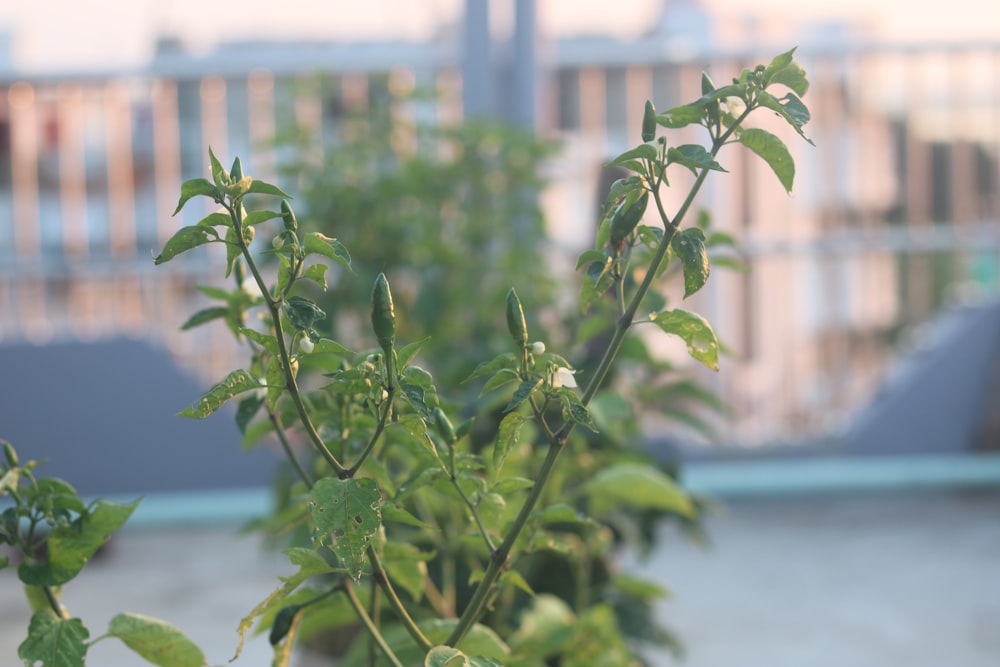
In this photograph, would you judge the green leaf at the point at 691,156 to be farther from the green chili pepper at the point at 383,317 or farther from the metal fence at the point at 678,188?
the metal fence at the point at 678,188

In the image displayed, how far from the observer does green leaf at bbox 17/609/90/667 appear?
0.72m

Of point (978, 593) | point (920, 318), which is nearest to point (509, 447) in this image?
point (978, 593)

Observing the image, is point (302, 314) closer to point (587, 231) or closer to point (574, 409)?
point (574, 409)

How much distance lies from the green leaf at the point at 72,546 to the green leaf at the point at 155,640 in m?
0.05

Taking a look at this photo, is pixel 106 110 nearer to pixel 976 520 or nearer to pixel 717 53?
pixel 717 53

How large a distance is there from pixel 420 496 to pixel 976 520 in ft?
10.0

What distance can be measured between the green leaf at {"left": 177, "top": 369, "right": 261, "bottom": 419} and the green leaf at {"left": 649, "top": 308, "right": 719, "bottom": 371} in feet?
0.73

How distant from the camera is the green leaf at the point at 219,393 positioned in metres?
0.66

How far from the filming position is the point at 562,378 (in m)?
0.69

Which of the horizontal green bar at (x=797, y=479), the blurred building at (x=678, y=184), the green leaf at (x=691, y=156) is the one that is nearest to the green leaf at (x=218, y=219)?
the green leaf at (x=691, y=156)

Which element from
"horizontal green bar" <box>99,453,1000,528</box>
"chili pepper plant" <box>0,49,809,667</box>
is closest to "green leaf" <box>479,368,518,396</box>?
"chili pepper plant" <box>0,49,809,667</box>

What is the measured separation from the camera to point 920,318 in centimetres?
447

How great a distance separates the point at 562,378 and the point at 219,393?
17 centimetres

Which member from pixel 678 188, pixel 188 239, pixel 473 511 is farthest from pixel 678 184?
pixel 188 239
